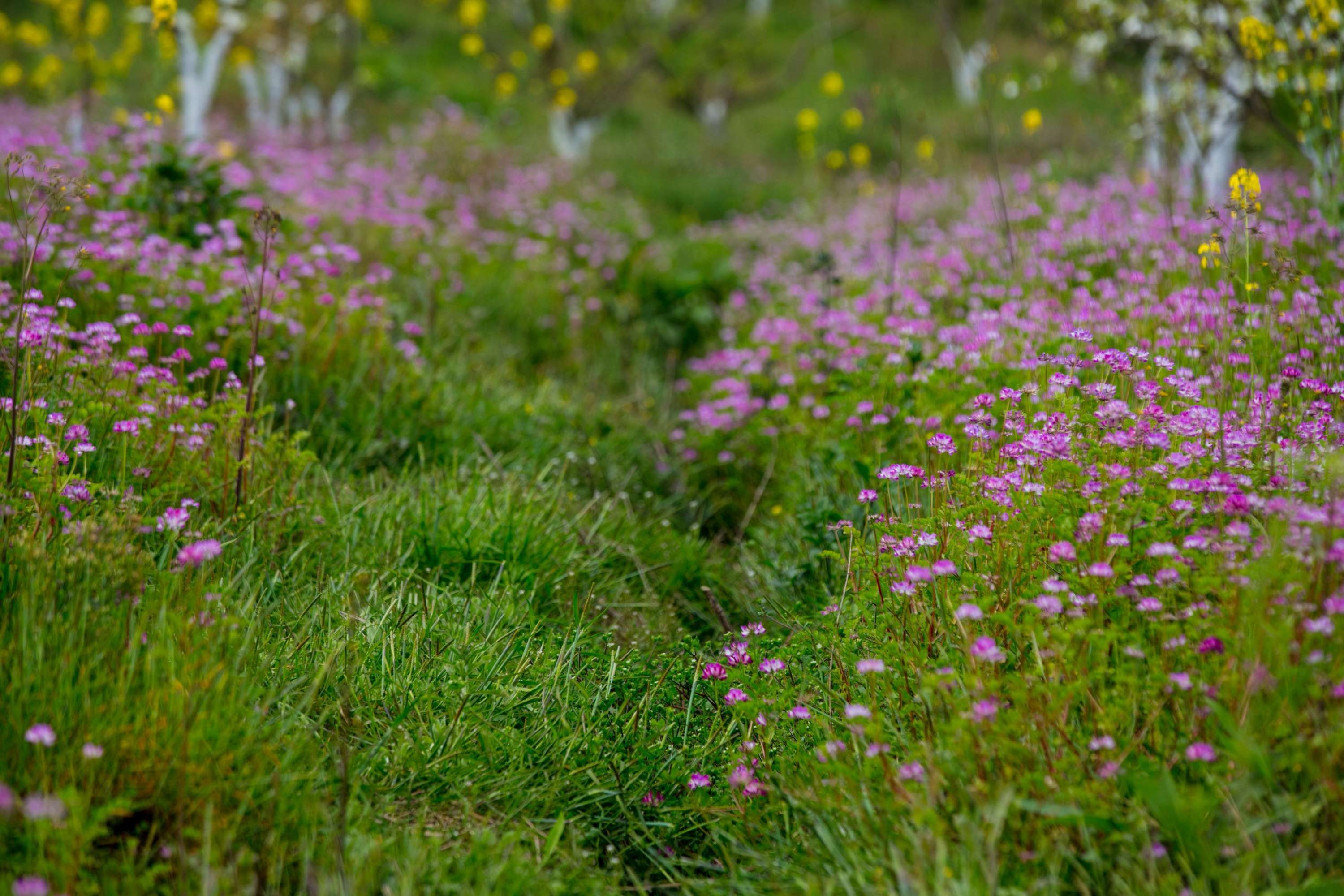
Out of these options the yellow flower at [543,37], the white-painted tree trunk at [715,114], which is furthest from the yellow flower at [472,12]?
the white-painted tree trunk at [715,114]

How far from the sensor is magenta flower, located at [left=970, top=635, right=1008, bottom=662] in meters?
2.30

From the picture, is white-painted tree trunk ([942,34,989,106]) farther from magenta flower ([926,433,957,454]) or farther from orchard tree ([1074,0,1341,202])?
magenta flower ([926,433,957,454])

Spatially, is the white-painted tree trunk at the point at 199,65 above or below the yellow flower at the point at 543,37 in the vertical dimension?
below

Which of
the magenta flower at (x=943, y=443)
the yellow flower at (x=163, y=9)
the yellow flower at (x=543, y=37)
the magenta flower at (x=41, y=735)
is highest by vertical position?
the yellow flower at (x=543, y=37)

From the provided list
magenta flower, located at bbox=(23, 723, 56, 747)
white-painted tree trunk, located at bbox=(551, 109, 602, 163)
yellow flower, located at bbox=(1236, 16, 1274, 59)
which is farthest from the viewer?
white-painted tree trunk, located at bbox=(551, 109, 602, 163)

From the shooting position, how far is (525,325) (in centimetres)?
685

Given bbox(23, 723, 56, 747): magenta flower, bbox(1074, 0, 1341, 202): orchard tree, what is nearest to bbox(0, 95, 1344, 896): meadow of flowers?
bbox(23, 723, 56, 747): magenta flower

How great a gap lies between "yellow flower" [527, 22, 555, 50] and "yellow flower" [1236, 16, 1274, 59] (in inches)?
446

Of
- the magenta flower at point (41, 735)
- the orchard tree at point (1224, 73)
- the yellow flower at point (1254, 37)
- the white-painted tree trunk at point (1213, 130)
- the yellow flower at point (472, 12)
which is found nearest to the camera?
the magenta flower at point (41, 735)

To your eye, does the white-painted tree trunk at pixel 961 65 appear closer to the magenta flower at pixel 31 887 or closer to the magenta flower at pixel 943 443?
the magenta flower at pixel 943 443

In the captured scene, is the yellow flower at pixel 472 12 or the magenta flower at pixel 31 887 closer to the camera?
the magenta flower at pixel 31 887

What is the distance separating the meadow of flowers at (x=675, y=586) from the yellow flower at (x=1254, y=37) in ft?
3.01

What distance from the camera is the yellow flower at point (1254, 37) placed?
4645 millimetres

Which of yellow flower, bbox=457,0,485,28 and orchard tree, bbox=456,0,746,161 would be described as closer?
orchard tree, bbox=456,0,746,161
